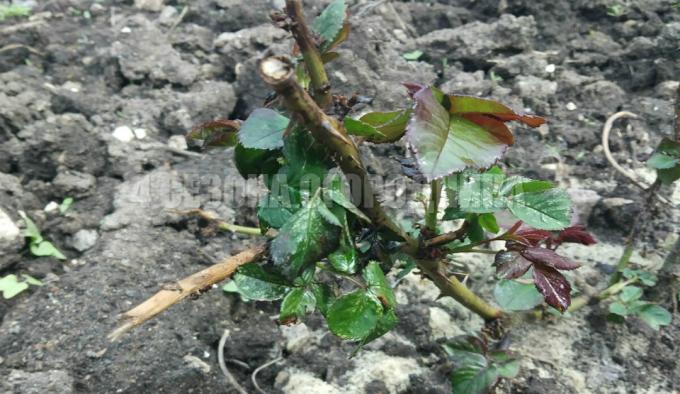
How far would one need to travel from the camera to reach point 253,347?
1579mm

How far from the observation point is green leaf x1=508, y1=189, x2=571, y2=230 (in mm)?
1018

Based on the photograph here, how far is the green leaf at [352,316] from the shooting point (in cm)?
98

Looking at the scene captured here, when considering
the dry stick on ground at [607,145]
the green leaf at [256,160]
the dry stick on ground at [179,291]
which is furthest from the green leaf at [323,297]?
the dry stick on ground at [607,145]

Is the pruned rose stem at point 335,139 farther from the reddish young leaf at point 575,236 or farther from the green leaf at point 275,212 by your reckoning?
the reddish young leaf at point 575,236

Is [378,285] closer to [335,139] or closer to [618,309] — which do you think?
[335,139]

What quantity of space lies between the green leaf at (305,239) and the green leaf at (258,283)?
13cm

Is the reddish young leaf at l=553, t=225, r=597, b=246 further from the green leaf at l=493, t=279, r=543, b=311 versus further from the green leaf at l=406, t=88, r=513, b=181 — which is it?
the green leaf at l=406, t=88, r=513, b=181

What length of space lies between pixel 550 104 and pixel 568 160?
0.30 m

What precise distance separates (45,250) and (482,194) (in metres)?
1.35

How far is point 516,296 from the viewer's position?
140 cm

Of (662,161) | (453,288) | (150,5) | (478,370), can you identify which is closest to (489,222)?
(453,288)

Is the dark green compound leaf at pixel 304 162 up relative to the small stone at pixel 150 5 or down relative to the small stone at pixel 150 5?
up

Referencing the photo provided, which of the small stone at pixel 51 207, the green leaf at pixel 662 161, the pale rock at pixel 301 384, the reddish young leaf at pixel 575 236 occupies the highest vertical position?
the green leaf at pixel 662 161

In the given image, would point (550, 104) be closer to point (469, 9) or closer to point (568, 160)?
point (568, 160)
